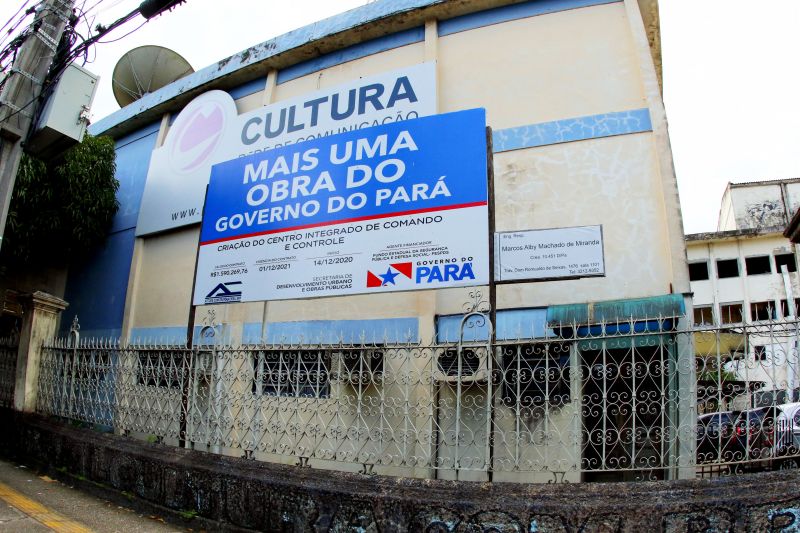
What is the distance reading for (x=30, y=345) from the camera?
6715mm

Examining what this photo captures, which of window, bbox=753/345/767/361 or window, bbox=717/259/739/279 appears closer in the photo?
window, bbox=753/345/767/361

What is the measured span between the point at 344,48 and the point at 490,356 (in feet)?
21.5

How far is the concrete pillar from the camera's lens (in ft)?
21.9

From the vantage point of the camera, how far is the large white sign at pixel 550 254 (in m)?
4.46

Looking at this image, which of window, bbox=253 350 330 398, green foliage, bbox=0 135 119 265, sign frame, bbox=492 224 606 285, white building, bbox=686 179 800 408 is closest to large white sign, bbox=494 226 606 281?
sign frame, bbox=492 224 606 285

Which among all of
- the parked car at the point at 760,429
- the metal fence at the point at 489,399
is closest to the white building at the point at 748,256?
the metal fence at the point at 489,399

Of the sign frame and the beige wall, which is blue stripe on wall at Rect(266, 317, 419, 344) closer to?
the beige wall

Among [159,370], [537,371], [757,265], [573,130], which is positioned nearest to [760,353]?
[537,371]

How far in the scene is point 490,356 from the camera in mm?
3822

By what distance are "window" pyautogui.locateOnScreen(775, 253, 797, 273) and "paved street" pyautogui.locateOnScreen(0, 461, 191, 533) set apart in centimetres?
2578

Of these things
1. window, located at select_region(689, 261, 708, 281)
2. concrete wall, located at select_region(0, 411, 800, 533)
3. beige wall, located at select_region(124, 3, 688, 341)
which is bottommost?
concrete wall, located at select_region(0, 411, 800, 533)

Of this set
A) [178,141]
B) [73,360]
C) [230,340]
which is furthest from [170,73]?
[73,360]

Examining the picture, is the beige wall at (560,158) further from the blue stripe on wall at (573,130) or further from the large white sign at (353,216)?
the large white sign at (353,216)

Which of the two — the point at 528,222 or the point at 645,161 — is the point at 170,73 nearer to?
the point at 528,222
